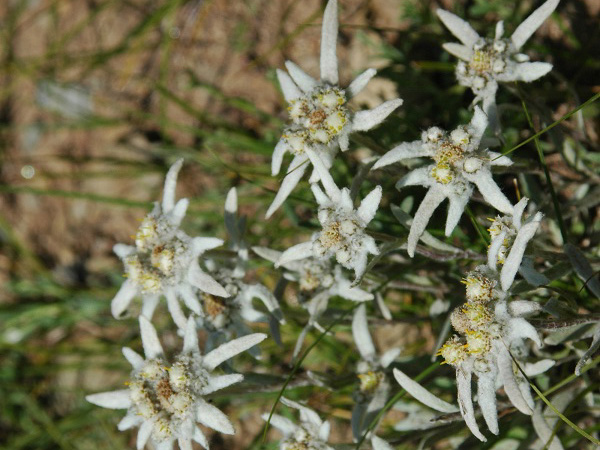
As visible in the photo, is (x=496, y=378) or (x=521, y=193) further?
(x=521, y=193)

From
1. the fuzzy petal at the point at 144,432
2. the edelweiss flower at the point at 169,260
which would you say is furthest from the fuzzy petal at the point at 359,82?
the fuzzy petal at the point at 144,432

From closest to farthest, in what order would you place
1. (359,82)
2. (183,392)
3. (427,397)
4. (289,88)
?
(427,397)
(183,392)
(359,82)
(289,88)

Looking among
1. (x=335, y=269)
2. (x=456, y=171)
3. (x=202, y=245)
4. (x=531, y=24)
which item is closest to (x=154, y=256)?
(x=202, y=245)

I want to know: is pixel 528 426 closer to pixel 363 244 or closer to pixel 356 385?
pixel 356 385

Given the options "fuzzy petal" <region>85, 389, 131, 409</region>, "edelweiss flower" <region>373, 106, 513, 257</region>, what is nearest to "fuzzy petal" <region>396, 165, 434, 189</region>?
"edelweiss flower" <region>373, 106, 513, 257</region>

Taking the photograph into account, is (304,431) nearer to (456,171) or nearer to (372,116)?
(456,171)

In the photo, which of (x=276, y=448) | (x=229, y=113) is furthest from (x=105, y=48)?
(x=276, y=448)
